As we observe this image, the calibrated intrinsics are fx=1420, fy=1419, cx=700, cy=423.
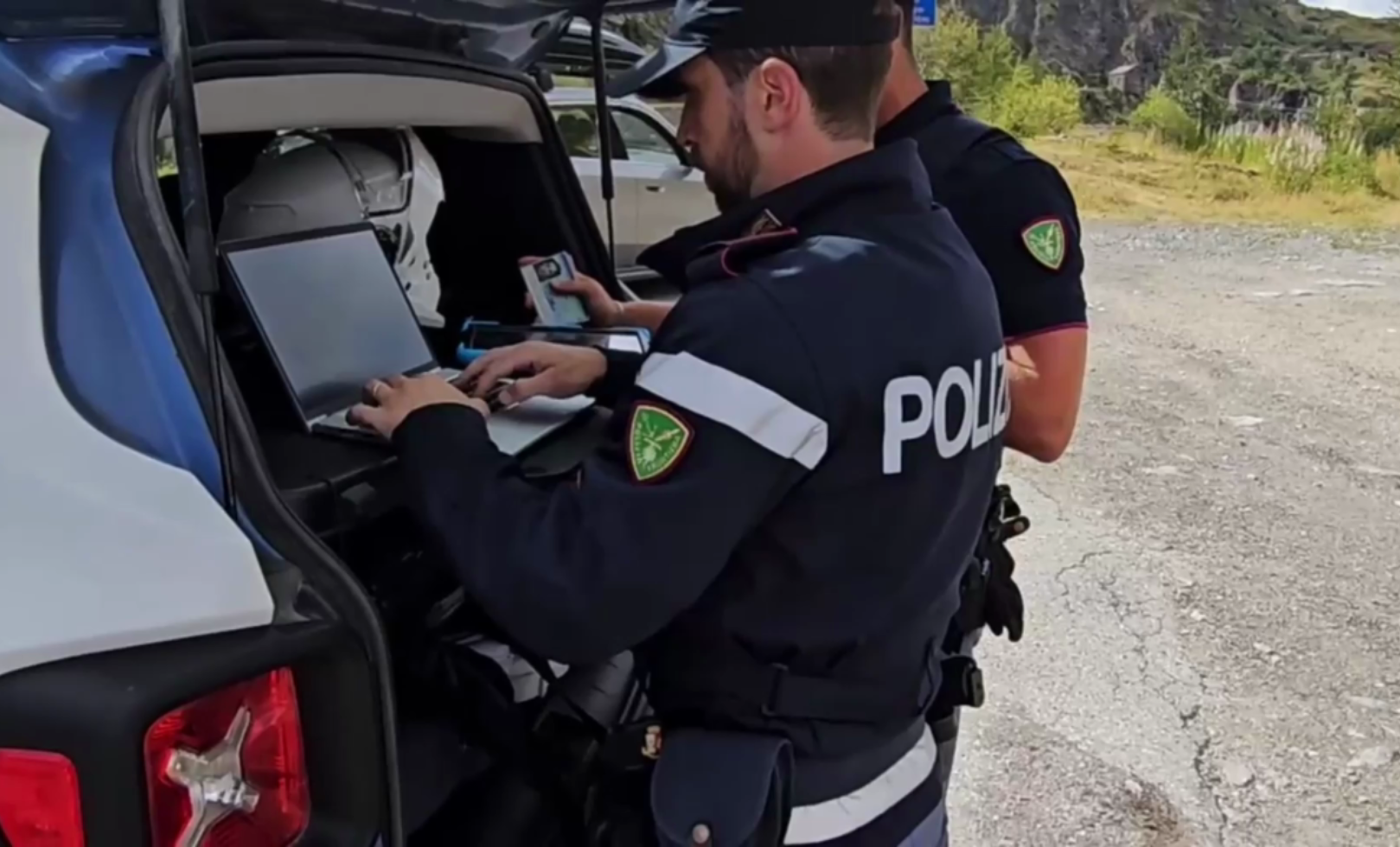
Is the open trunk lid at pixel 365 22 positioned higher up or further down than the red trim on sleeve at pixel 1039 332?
higher up

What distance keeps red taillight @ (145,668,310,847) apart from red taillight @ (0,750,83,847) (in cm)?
6

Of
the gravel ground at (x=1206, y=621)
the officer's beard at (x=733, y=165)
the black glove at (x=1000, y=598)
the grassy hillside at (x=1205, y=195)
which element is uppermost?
the officer's beard at (x=733, y=165)

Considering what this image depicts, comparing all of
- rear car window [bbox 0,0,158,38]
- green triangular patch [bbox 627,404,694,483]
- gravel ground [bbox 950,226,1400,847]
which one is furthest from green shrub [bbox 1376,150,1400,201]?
rear car window [bbox 0,0,158,38]

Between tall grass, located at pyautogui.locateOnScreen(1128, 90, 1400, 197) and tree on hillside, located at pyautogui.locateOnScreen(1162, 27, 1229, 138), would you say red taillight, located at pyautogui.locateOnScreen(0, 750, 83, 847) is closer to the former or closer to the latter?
tall grass, located at pyautogui.locateOnScreen(1128, 90, 1400, 197)

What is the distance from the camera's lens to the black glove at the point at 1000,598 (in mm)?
2361

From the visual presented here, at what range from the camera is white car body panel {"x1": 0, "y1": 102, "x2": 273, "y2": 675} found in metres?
1.07

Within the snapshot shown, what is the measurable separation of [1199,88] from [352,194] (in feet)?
102

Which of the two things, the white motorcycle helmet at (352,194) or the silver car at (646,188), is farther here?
the silver car at (646,188)

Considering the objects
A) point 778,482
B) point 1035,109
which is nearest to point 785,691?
point 778,482

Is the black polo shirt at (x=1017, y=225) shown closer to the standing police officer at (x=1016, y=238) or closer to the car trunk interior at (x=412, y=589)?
the standing police officer at (x=1016, y=238)

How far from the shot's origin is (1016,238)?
2033 millimetres

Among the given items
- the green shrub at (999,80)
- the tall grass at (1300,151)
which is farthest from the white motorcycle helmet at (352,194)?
the green shrub at (999,80)

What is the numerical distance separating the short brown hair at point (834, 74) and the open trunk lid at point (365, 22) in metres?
0.51

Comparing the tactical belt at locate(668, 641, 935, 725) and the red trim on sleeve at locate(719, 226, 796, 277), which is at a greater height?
the red trim on sleeve at locate(719, 226, 796, 277)
